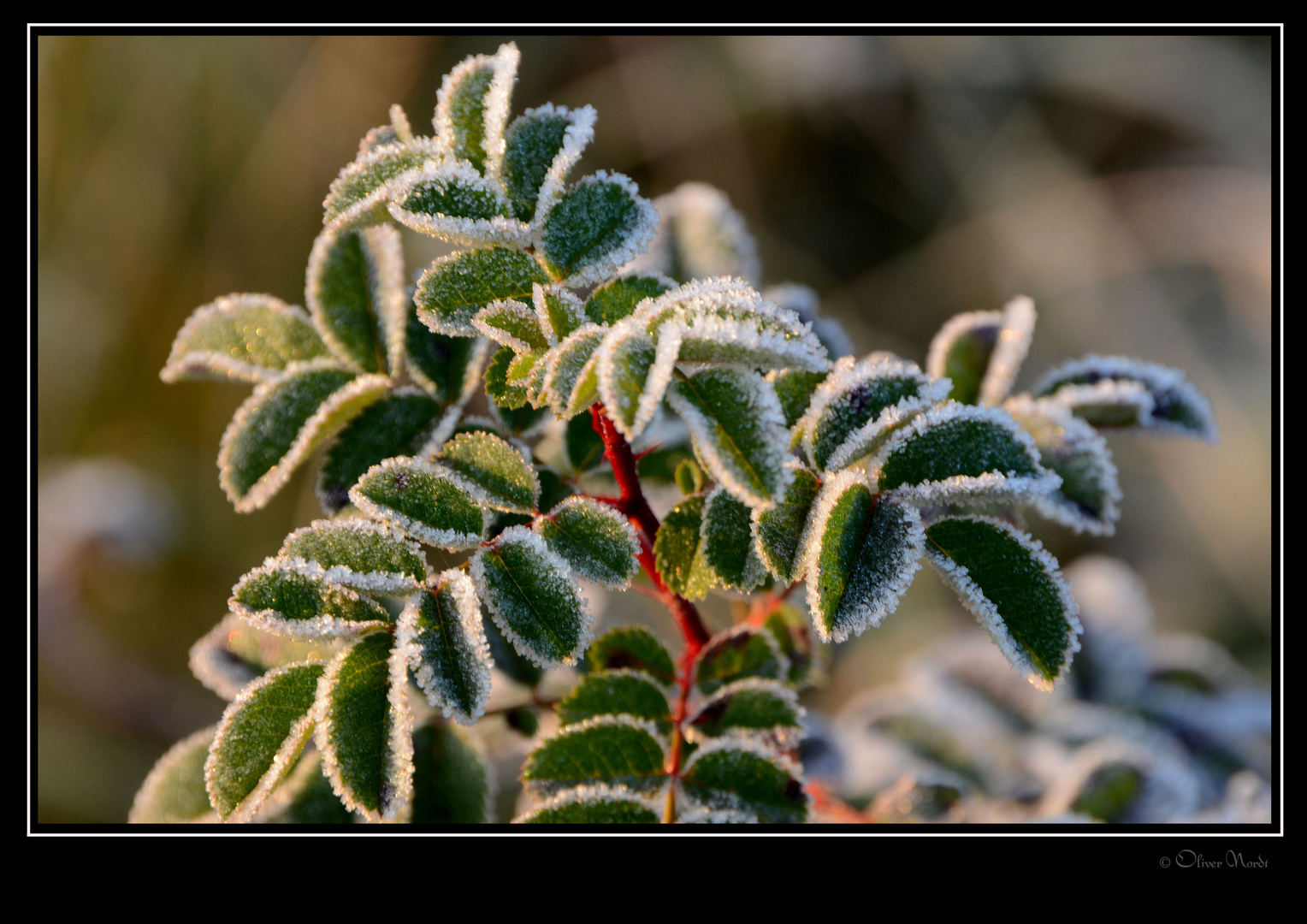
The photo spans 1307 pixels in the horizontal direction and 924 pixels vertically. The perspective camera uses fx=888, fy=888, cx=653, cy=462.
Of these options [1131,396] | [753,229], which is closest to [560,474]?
[1131,396]

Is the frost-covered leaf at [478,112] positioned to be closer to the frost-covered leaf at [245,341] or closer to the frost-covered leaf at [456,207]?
the frost-covered leaf at [456,207]

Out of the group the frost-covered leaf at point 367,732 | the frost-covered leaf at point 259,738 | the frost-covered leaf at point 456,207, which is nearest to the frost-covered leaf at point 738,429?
the frost-covered leaf at point 456,207

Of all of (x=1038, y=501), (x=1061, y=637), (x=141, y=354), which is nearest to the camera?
(x=1061, y=637)

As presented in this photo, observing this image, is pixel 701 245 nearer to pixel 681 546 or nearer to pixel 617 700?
pixel 681 546

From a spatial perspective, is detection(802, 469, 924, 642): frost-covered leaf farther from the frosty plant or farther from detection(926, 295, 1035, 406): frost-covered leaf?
detection(926, 295, 1035, 406): frost-covered leaf
